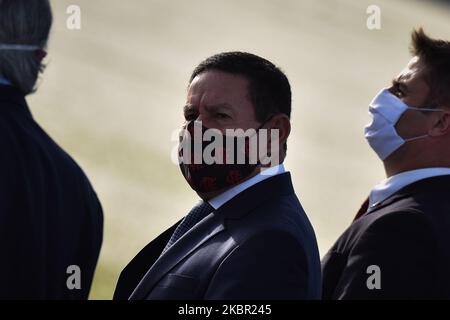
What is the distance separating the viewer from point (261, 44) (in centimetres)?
1964

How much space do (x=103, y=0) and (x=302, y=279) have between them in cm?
1880

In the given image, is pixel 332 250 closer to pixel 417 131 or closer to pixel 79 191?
pixel 417 131

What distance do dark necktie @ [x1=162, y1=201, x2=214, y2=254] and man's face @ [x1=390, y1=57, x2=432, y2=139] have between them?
1.26m

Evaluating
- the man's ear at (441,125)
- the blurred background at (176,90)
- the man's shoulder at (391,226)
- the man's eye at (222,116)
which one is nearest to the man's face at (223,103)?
the man's eye at (222,116)

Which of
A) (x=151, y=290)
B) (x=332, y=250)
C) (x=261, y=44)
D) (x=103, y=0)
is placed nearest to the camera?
(x=151, y=290)

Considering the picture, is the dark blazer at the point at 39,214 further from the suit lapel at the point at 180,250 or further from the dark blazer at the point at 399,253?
the dark blazer at the point at 399,253

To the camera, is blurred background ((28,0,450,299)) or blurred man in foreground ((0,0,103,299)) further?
blurred background ((28,0,450,299))

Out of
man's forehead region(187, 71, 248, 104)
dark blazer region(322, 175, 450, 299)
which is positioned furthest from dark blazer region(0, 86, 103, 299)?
dark blazer region(322, 175, 450, 299)

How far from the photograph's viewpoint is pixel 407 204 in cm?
480

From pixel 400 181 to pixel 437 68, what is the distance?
0.52 metres

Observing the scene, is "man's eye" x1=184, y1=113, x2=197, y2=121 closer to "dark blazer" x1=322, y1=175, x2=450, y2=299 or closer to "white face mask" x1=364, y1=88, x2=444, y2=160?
"dark blazer" x1=322, y1=175, x2=450, y2=299

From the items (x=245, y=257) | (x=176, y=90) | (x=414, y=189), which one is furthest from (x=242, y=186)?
(x=176, y=90)

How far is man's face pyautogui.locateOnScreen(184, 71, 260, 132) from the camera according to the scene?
4297mm
